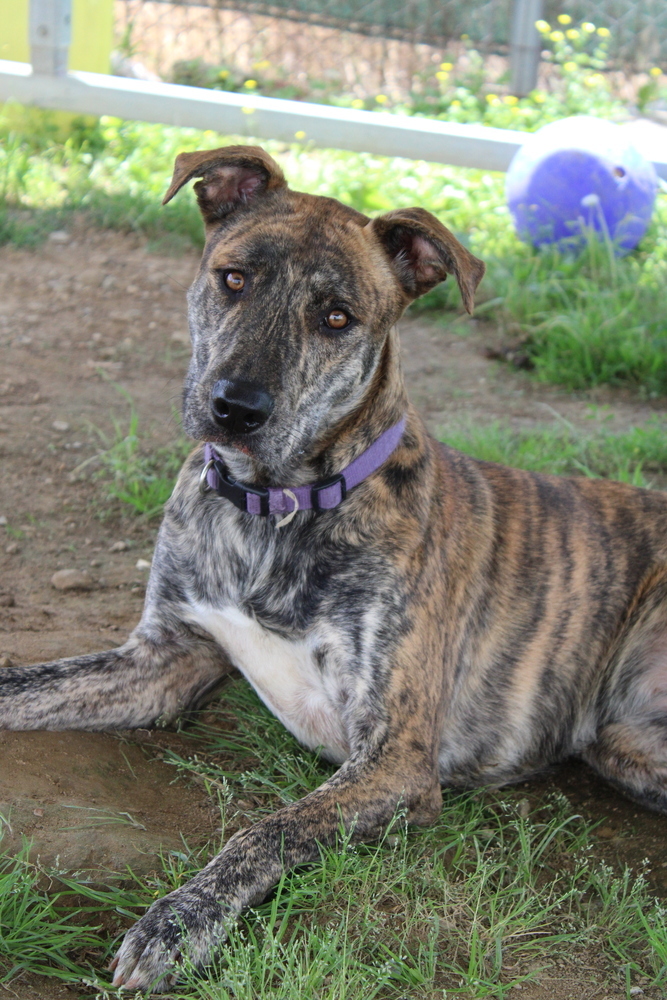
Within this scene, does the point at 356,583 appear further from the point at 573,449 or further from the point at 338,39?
the point at 338,39

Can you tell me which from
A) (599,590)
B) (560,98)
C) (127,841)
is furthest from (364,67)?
(127,841)

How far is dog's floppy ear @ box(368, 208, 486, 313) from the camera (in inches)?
118

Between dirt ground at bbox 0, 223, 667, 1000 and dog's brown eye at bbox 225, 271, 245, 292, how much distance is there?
4.46 ft

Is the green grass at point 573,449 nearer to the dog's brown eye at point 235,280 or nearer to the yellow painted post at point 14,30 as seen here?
the dog's brown eye at point 235,280

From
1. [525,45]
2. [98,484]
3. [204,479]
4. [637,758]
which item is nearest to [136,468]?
[98,484]

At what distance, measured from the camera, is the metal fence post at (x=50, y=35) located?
23.9ft

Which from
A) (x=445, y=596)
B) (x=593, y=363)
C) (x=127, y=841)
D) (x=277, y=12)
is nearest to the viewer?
(x=127, y=841)

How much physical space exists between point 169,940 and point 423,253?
2.05 m

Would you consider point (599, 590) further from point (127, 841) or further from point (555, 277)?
point (555, 277)

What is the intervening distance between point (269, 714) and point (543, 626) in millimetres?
933

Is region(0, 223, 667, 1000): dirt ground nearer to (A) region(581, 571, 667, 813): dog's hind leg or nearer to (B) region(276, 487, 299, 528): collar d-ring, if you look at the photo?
(A) region(581, 571, 667, 813): dog's hind leg

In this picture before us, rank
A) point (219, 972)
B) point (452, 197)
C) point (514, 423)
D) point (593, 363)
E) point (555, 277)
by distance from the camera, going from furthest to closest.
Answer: point (452, 197) → point (555, 277) → point (593, 363) → point (514, 423) → point (219, 972)

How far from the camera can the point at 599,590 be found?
3.41 m

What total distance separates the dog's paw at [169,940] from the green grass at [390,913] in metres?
0.05
